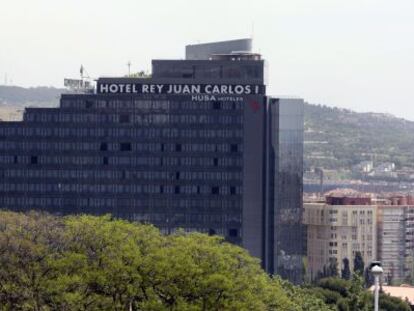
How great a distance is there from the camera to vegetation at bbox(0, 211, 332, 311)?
10644 cm

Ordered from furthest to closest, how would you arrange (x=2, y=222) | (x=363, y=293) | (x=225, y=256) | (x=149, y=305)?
(x=363, y=293), (x=2, y=222), (x=225, y=256), (x=149, y=305)

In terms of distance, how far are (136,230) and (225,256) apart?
20.3 ft

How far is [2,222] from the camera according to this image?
400 ft

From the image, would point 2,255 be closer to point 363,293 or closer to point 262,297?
point 262,297

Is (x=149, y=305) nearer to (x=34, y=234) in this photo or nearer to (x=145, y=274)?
(x=145, y=274)

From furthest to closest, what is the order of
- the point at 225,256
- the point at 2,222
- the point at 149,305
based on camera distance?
the point at 2,222 < the point at 225,256 < the point at 149,305

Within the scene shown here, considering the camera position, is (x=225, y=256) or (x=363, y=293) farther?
(x=363, y=293)

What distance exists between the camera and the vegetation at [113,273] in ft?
349

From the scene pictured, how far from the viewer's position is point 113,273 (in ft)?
354

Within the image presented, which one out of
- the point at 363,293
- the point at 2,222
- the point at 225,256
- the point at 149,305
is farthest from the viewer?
the point at 363,293

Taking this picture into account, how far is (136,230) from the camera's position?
4562 inches

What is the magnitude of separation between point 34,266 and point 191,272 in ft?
30.4

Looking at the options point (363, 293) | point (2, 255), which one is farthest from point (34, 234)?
point (363, 293)

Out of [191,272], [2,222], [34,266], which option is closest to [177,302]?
[191,272]
